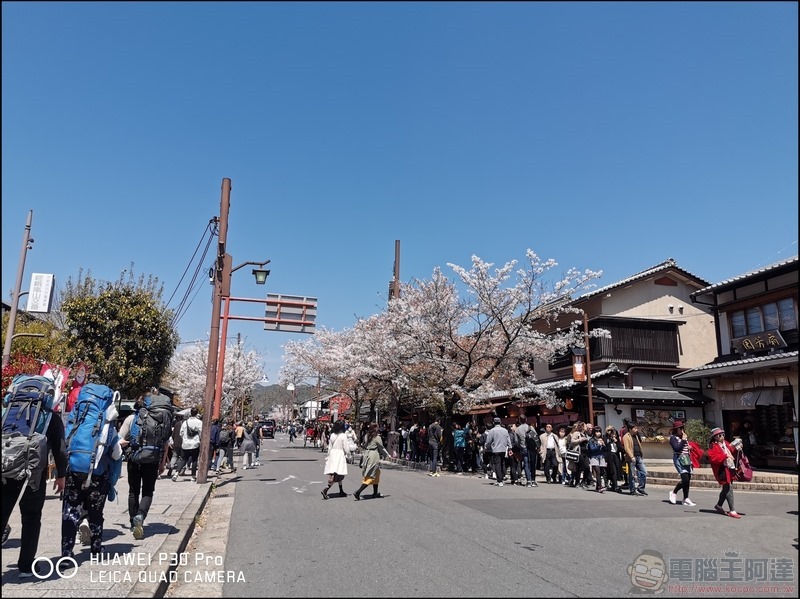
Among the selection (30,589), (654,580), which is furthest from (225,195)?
(654,580)

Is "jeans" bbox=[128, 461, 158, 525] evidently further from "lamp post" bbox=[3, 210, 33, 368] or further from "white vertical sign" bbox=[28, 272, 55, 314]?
"white vertical sign" bbox=[28, 272, 55, 314]

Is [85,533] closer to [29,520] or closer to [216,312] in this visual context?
[29,520]

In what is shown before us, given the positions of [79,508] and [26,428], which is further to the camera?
[79,508]

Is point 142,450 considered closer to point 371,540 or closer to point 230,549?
point 230,549

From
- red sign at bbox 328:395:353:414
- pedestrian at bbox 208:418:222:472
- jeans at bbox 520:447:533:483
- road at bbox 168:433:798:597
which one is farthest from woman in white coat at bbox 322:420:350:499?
red sign at bbox 328:395:353:414

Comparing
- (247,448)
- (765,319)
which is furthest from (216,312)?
(765,319)

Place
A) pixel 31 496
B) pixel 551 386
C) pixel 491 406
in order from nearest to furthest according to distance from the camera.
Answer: pixel 31 496
pixel 551 386
pixel 491 406

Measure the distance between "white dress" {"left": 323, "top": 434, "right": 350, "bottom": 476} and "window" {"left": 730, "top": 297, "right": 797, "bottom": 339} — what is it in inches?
629

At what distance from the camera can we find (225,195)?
16547 mm

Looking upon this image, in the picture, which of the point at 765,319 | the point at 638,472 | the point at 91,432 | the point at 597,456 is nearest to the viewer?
the point at 91,432

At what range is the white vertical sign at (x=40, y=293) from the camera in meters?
18.2

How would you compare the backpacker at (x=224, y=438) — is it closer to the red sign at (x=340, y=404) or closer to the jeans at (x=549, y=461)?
the jeans at (x=549, y=461)

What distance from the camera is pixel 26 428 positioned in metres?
5.25

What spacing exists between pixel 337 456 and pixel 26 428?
7658mm
